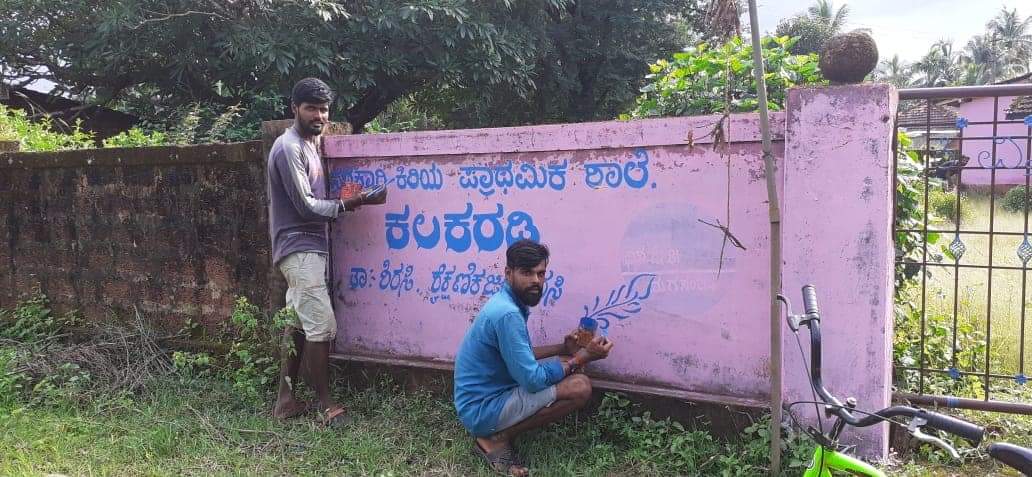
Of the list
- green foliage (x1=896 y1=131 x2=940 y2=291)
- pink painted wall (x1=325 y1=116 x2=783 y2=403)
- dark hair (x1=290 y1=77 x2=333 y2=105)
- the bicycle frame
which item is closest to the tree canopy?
dark hair (x1=290 y1=77 x2=333 y2=105)

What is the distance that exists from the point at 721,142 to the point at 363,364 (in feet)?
7.94

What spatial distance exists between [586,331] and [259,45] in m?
6.96

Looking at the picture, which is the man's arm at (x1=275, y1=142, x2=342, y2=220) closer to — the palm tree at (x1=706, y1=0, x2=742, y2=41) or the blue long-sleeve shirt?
the blue long-sleeve shirt

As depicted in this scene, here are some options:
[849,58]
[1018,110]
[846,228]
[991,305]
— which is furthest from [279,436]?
[991,305]

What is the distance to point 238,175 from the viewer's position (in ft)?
15.5

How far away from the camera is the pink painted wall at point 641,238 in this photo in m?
3.09

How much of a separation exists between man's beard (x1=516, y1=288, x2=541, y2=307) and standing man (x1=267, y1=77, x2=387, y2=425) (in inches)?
46.4

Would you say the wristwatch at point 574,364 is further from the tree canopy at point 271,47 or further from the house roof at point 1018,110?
the tree canopy at point 271,47

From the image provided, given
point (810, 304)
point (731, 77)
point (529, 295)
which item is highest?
point (731, 77)

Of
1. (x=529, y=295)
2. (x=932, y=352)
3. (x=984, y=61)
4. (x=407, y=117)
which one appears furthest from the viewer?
(x=984, y=61)

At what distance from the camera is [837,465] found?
2064mm

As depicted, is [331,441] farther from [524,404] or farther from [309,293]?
[524,404]

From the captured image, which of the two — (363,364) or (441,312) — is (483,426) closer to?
(441,312)

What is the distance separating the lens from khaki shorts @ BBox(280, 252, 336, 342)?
3998 mm
